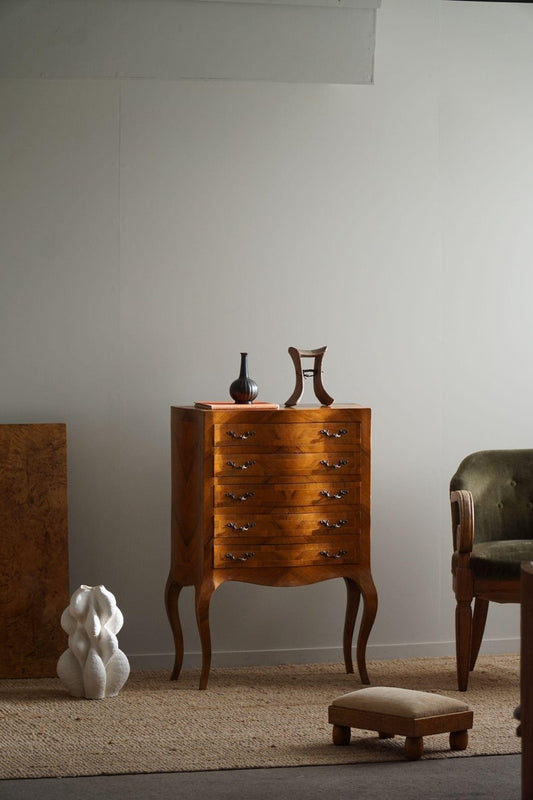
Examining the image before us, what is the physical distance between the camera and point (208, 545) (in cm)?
478

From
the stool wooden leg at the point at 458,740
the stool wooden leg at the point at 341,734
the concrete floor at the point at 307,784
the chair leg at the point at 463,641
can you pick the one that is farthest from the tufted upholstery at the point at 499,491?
the concrete floor at the point at 307,784

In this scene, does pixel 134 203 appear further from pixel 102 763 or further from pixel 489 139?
pixel 102 763

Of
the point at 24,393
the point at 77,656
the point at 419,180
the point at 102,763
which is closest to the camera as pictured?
the point at 102,763

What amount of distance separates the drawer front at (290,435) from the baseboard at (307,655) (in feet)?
3.84

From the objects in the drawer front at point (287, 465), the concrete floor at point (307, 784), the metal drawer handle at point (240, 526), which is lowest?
the concrete floor at point (307, 784)

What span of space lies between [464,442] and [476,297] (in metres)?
0.73

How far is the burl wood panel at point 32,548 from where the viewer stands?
5055 mm

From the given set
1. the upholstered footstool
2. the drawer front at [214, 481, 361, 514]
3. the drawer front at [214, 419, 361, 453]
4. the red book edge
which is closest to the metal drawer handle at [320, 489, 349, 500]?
the drawer front at [214, 481, 361, 514]

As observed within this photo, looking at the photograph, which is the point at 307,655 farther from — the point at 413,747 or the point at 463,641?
the point at 413,747

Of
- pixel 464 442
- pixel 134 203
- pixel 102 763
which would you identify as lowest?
pixel 102 763

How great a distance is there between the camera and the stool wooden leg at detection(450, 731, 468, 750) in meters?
3.93

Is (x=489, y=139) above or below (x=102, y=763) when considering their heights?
above

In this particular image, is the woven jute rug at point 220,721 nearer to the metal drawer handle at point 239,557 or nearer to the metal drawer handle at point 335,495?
the metal drawer handle at point 239,557

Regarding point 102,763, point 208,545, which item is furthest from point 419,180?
point 102,763
